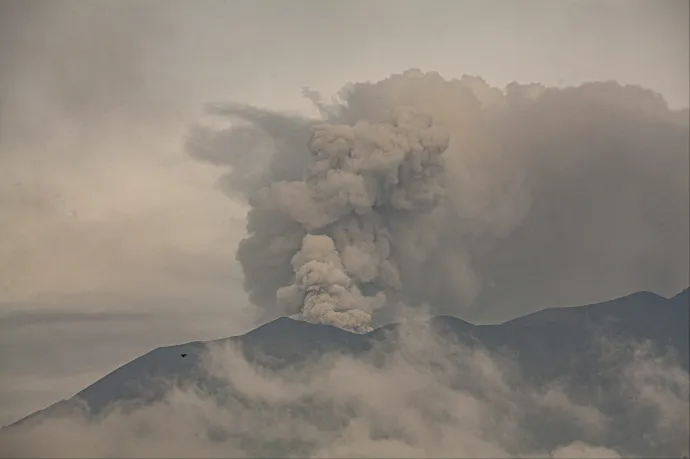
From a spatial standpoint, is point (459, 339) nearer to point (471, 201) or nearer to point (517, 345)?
point (517, 345)

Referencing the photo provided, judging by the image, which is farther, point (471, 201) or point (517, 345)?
point (471, 201)

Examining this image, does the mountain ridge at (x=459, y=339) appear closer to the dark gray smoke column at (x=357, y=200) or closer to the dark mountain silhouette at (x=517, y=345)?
the dark mountain silhouette at (x=517, y=345)

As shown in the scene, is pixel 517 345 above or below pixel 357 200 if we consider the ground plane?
below

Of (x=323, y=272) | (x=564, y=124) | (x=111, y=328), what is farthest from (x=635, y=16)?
(x=111, y=328)

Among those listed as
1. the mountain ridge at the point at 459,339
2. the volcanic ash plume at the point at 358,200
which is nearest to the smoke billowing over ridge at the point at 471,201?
the volcanic ash plume at the point at 358,200

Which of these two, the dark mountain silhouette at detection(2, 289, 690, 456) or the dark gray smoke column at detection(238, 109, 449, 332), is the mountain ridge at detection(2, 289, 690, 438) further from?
the dark gray smoke column at detection(238, 109, 449, 332)

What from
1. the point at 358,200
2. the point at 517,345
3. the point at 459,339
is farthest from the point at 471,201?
the point at 517,345
